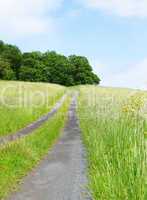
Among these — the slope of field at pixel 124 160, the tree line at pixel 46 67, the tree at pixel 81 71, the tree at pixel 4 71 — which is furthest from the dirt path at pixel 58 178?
the tree at pixel 81 71

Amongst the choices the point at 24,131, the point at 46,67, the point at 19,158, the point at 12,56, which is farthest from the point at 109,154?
the point at 12,56

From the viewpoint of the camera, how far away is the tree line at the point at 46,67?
4136 inches

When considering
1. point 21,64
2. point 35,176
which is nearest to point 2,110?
point 35,176

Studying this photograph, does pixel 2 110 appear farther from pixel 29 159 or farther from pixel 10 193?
pixel 10 193

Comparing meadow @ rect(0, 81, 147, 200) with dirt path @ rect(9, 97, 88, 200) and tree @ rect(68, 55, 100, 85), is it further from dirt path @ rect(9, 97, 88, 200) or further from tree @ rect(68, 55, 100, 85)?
tree @ rect(68, 55, 100, 85)

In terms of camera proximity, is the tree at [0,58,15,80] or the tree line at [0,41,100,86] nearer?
the tree at [0,58,15,80]

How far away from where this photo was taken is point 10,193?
34.6 feet

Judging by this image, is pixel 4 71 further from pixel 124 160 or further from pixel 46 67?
pixel 124 160

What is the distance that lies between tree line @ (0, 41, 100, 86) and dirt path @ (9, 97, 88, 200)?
3357 inches

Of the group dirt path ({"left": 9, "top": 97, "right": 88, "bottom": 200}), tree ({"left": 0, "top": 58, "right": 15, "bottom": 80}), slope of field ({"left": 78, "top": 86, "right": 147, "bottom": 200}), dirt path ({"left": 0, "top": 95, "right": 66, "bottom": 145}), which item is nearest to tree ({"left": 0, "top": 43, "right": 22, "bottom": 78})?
tree ({"left": 0, "top": 58, "right": 15, "bottom": 80})

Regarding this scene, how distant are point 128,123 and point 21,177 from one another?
3.28m

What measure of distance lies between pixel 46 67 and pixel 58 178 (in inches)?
3762

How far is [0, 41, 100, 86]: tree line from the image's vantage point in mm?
105062

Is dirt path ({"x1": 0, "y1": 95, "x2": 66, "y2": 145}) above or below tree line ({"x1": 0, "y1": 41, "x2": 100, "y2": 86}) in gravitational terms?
below
